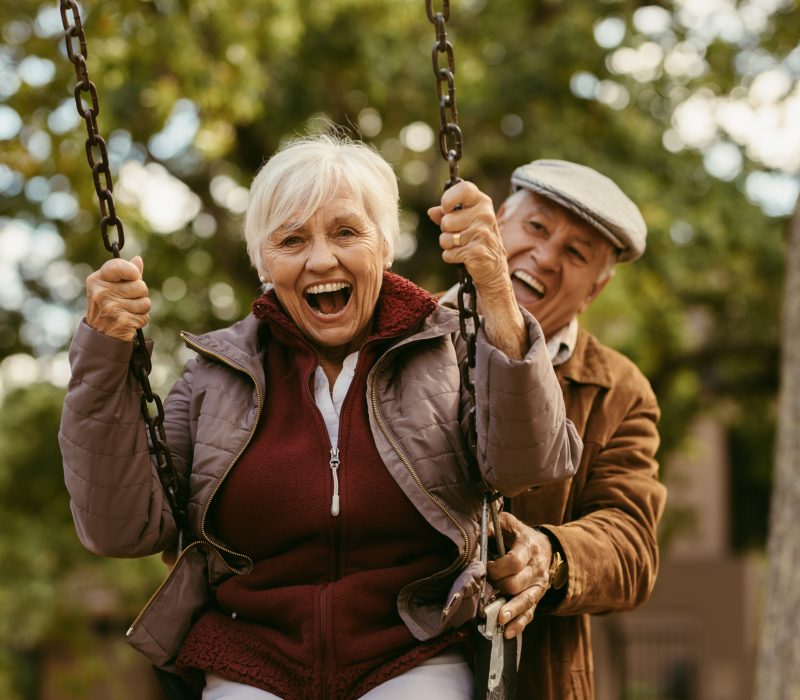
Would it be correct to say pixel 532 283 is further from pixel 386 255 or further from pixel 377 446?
pixel 377 446

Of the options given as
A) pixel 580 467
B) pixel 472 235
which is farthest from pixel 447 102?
pixel 580 467

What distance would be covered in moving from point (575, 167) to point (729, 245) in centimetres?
757

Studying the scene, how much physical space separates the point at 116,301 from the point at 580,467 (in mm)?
1290

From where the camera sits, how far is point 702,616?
73.4 feet

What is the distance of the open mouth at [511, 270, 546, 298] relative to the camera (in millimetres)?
3277

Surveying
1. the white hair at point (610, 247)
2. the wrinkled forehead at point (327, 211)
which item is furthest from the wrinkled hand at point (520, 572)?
the white hair at point (610, 247)

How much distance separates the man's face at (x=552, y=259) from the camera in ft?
10.7

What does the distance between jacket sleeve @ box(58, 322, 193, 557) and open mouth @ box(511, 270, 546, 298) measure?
4.04ft

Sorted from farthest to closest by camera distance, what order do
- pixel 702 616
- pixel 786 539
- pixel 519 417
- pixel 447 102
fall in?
pixel 702 616, pixel 786 539, pixel 447 102, pixel 519 417

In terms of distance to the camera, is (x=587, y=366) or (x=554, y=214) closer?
(x=587, y=366)

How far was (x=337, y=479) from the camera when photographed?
2.44 m

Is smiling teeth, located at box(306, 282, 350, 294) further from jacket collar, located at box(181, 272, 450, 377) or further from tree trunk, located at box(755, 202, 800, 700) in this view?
tree trunk, located at box(755, 202, 800, 700)

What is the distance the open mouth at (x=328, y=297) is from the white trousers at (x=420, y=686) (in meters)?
0.77

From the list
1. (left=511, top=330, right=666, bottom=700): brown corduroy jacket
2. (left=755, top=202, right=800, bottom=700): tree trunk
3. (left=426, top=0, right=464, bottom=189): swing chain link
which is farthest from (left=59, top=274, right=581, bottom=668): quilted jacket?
(left=755, top=202, right=800, bottom=700): tree trunk
